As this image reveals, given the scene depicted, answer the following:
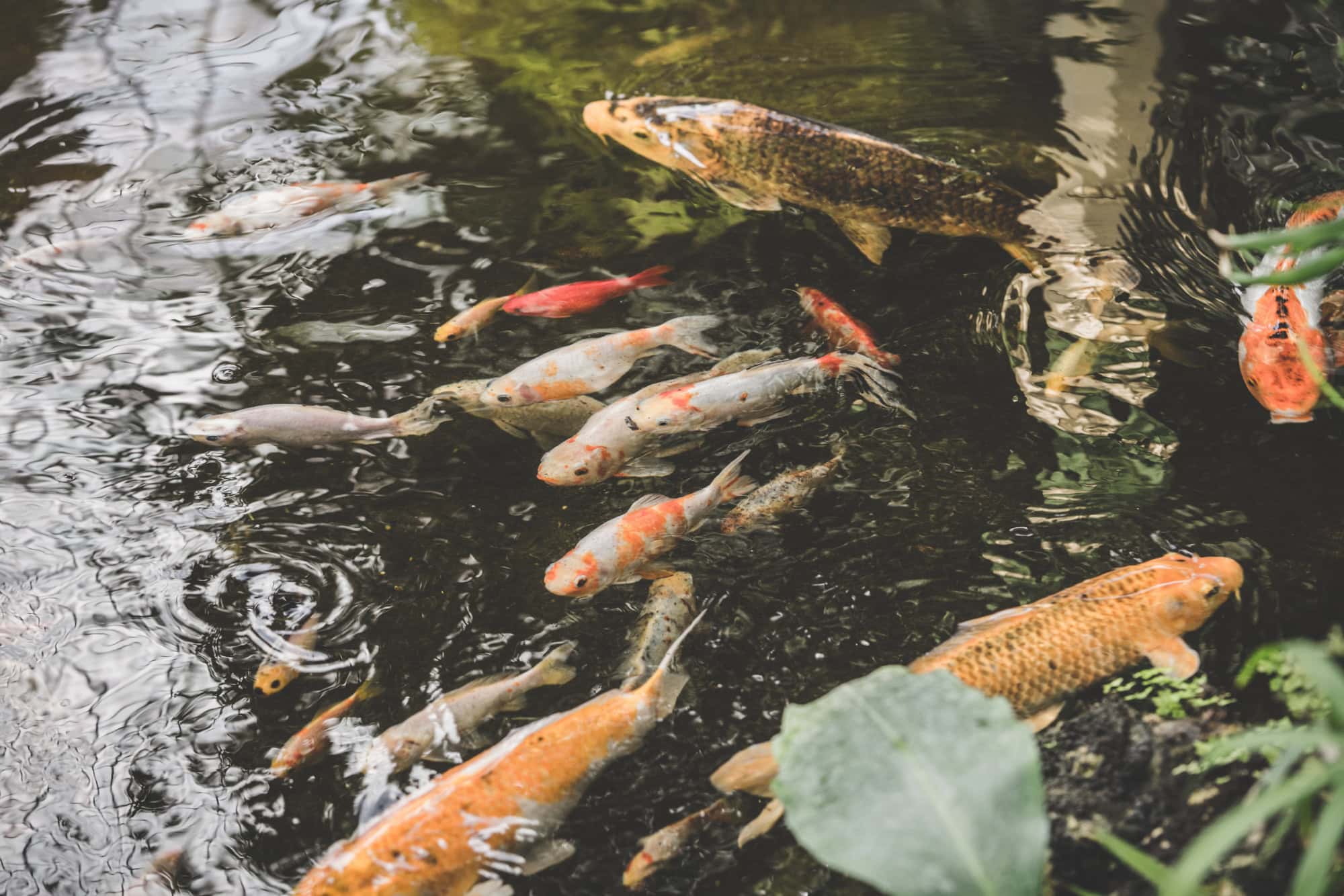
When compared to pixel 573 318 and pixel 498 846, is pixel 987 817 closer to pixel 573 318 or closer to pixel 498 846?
pixel 498 846

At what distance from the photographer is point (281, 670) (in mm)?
2852

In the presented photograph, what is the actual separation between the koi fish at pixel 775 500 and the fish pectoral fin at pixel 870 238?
129 cm

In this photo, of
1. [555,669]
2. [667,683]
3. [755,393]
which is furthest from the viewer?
[755,393]

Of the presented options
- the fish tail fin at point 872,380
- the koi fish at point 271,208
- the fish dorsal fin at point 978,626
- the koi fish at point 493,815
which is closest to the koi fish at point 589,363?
the fish tail fin at point 872,380

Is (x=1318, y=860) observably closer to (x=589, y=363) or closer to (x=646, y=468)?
(x=646, y=468)

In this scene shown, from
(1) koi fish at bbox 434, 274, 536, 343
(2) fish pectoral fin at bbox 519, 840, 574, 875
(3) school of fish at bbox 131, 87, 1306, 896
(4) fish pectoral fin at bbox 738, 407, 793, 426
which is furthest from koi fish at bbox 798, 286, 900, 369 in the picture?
(2) fish pectoral fin at bbox 519, 840, 574, 875

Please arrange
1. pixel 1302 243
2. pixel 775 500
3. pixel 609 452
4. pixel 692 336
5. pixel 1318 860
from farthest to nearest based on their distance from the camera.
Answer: pixel 692 336 → pixel 609 452 → pixel 775 500 → pixel 1302 243 → pixel 1318 860

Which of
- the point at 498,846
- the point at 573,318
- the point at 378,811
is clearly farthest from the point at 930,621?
the point at 573,318

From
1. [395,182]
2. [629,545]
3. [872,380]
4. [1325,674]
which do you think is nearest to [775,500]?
[629,545]

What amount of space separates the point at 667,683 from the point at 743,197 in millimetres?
2540

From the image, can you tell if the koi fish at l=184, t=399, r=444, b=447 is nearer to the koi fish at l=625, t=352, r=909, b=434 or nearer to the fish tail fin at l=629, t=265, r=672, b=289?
the koi fish at l=625, t=352, r=909, b=434

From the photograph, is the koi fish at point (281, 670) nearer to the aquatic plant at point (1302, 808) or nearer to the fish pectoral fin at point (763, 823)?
the fish pectoral fin at point (763, 823)

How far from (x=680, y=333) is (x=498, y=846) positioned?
205 centimetres

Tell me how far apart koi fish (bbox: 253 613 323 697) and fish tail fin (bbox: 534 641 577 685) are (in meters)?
0.78
